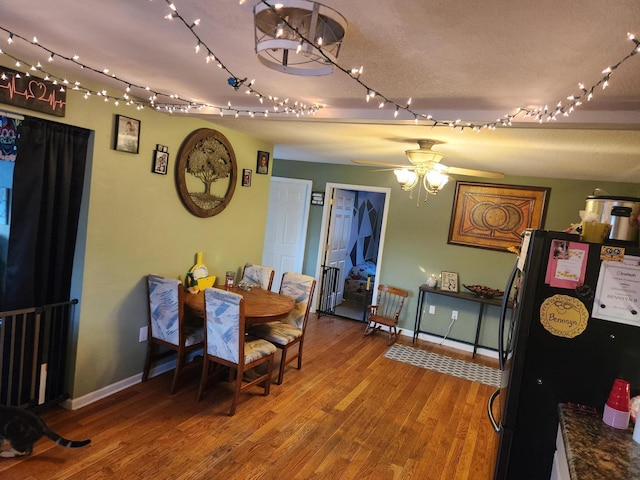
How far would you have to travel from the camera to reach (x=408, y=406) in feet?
11.9

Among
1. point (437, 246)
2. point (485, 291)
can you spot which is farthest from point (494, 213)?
point (485, 291)

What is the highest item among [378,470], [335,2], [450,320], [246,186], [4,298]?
[335,2]

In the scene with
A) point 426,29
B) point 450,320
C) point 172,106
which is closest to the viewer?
point 426,29

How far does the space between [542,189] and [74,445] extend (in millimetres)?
5140

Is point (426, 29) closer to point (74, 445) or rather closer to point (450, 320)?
point (74, 445)

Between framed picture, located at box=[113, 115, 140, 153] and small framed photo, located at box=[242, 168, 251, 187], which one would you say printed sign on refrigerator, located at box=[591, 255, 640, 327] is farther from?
small framed photo, located at box=[242, 168, 251, 187]

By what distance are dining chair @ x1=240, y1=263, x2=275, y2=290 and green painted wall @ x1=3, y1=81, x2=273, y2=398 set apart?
0.60 metres

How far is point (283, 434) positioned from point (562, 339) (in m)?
1.99

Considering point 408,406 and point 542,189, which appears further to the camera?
point 542,189

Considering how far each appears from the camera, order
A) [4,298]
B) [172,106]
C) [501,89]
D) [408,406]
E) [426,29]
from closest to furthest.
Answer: [426,29] < [501,89] < [4,298] < [172,106] < [408,406]

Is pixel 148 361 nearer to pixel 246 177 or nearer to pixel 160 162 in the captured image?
pixel 160 162

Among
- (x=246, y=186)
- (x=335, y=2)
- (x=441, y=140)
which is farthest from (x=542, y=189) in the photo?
(x=335, y=2)

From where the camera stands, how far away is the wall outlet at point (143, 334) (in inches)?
134

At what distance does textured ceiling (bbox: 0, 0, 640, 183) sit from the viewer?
129cm
